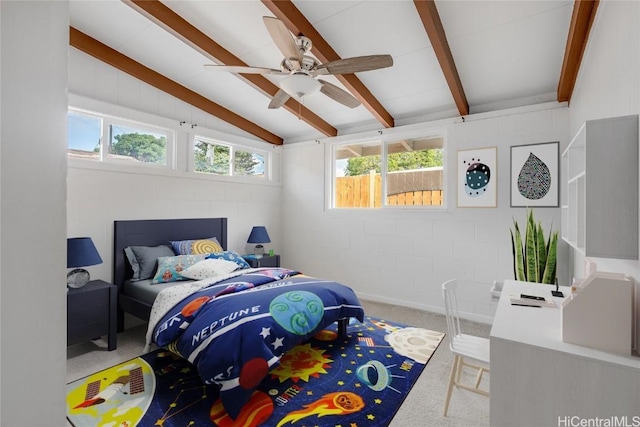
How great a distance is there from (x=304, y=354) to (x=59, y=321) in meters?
2.59

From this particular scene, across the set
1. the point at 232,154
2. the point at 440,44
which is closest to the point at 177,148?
the point at 232,154

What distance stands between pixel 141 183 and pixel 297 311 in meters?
2.45

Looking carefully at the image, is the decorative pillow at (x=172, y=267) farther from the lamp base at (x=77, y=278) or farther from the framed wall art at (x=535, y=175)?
the framed wall art at (x=535, y=175)

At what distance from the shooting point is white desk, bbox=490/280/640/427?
111 centimetres

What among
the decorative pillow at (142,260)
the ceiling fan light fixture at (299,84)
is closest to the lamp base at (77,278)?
the decorative pillow at (142,260)

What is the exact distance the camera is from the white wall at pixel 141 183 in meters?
3.03

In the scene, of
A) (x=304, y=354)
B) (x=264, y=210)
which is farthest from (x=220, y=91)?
(x=304, y=354)

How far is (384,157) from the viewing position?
4293 mm

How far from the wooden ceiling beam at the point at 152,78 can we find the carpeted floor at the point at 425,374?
274 cm

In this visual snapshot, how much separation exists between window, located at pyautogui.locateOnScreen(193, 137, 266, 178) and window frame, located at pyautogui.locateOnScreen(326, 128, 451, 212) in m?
1.18

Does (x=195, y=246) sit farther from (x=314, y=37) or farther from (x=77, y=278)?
(x=314, y=37)

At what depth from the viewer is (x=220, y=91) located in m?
3.86

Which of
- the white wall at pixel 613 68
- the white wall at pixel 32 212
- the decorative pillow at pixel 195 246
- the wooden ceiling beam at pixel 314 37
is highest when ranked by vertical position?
the wooden ceiling beam at pixel 314 37

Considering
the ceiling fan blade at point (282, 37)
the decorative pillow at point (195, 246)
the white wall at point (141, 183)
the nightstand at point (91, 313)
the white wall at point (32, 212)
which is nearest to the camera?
the white wall at point (32, 212)
